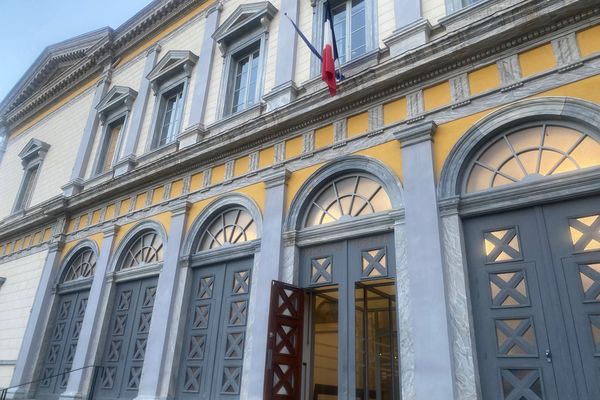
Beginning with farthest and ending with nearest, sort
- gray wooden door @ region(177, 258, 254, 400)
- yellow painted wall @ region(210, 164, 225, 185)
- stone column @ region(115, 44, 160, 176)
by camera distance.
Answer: stone column @ region(115, 44, 160, 176) < yellow painted wall @ region(210, 164, 225, 185) < gray wooden door @ region(177, 258, 254, 400)

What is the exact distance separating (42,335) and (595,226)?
1227 centimetres

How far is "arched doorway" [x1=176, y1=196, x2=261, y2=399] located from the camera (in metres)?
7.57

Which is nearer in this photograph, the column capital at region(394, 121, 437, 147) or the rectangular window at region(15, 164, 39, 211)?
the column capital at region(394, 121, 437, 147)

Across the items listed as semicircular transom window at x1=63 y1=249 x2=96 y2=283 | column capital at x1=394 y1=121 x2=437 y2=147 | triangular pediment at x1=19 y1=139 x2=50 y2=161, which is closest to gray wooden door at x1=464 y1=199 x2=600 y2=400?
column capital at x1=394 y1=121 x2=437 y2=147

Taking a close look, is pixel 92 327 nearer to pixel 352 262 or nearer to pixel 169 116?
pixel 169 116

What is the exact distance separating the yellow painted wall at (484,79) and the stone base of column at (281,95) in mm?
3334

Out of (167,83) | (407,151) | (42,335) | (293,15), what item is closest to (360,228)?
(407,151)

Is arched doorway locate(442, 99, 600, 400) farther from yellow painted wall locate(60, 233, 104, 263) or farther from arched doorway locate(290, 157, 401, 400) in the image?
yellow painted wall locate(60, 233, 104, 263)

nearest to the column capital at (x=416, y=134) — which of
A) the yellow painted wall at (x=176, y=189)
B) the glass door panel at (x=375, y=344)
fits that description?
the glass door panel at (x=375, y=344)

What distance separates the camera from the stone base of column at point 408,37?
6961 millimetres

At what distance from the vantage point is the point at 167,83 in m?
12.1

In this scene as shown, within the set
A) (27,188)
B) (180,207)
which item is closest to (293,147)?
(180,207)

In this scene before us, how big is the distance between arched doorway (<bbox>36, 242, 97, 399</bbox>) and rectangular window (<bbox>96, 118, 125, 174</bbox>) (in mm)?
2481

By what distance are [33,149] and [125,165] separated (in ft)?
23.1
